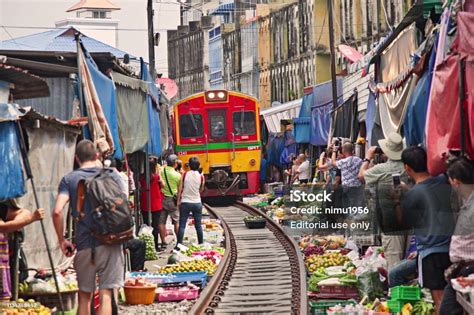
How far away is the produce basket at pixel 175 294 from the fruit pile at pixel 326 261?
7.38ft

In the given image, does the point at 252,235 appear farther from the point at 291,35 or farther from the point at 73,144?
the point at 291,35

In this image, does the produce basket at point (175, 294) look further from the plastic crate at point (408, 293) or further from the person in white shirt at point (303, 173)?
the person in white shirt at point (303, 173)

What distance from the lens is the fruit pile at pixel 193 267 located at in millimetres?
16406

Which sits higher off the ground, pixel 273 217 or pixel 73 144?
pixel 73 144

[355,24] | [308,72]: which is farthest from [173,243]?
[308,72]

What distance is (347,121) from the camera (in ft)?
84.1

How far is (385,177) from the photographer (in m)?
12.7

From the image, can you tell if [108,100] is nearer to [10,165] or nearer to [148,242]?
[148,242]

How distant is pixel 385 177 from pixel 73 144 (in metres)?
3.68

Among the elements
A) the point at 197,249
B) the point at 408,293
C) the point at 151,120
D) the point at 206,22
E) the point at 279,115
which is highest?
the point at 206,22

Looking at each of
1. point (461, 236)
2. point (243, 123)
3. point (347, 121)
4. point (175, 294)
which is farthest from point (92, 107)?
point (243, 123)

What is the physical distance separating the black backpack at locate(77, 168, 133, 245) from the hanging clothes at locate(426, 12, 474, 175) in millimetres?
2659

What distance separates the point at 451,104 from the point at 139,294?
5531 mm

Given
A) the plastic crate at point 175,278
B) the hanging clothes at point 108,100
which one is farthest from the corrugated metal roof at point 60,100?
the plastic crate at point 175,278
